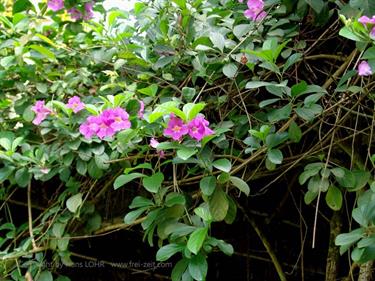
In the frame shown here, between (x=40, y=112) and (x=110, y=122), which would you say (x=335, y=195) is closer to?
(x=110, y=122)

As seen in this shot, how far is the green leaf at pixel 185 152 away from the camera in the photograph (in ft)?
3.40

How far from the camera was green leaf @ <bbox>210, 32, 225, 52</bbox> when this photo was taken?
4.16 ft

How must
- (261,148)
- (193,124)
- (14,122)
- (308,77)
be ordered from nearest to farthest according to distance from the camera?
(193,124) < (261,148) < (308,77) < (14,122)

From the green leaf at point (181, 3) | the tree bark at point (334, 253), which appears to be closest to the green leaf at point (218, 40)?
the green leaf at point (181, 3)

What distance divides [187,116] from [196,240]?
271mm

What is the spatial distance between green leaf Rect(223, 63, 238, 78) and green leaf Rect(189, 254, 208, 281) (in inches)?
18.2

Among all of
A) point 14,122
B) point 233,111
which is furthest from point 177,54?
point 14,122

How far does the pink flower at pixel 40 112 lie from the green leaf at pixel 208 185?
67cm

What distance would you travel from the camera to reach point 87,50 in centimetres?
172

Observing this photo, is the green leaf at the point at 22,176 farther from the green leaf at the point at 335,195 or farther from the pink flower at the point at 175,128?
→ the green leaf at the point at 335,195


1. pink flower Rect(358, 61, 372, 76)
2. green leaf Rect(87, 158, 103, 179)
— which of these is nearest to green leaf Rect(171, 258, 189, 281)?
green leaf Rect(87, 158, 103, 179)

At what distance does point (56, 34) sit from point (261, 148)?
3.53 feet

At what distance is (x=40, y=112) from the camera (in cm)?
159

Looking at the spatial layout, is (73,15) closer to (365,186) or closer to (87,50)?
(87,50)
